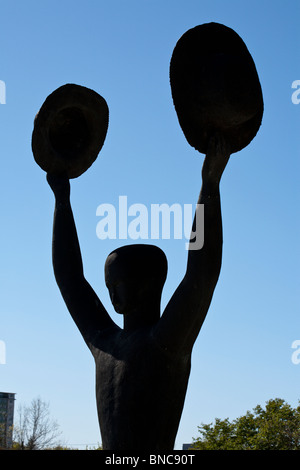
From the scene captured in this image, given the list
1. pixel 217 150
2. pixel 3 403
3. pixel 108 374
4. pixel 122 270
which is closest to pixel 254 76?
pixel 217 150

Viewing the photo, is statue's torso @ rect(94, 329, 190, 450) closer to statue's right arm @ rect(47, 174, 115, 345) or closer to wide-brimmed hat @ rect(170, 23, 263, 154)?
statue's right arm @ rect(47, 174, 115, 345)

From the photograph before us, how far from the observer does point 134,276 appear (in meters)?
5.26

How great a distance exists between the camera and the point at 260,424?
32.4 metres

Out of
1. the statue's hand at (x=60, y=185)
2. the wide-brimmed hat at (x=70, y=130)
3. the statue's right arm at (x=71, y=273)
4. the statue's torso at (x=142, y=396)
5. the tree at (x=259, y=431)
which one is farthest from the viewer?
the tree at (x=259, y=431)

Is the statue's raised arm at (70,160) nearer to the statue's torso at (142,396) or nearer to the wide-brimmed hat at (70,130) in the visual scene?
the wide-brimmed hat at (70,130)

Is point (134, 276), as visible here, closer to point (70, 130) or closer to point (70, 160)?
point (70, 160)

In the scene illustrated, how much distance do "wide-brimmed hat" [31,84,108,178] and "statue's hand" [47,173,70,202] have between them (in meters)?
0.05

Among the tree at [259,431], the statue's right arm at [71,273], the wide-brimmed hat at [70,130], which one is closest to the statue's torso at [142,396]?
the statue's right arm at [71,273]

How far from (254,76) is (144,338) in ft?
6.25

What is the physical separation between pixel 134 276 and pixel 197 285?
0.59 m

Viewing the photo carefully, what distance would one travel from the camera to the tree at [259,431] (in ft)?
101

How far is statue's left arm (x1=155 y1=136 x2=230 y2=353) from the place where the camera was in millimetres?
4836
